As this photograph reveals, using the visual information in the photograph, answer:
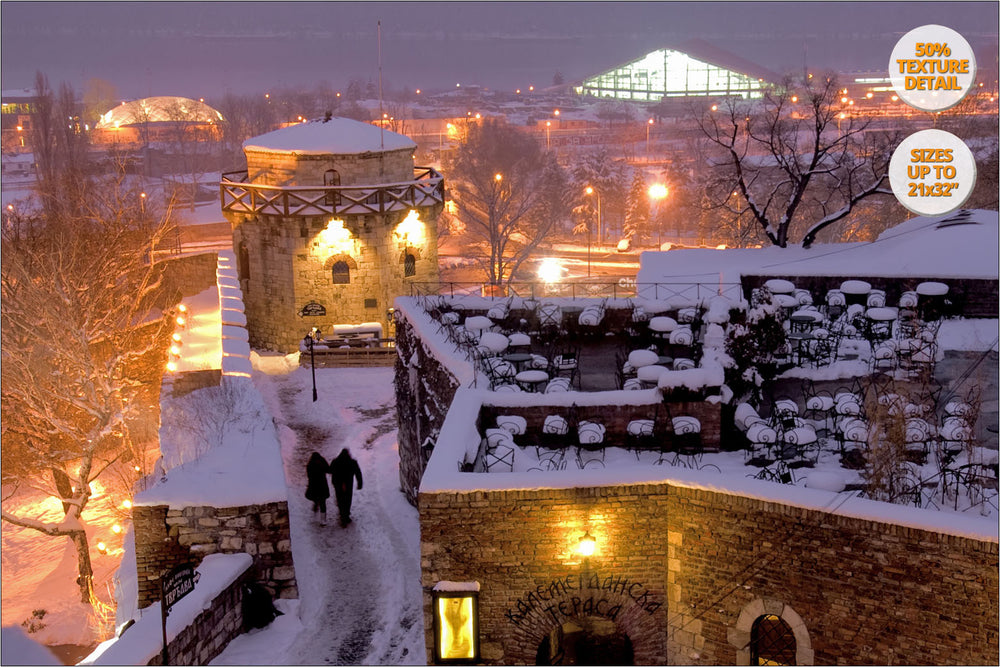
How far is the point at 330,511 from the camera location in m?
19.2

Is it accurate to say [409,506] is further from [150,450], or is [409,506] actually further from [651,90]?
[651,90]

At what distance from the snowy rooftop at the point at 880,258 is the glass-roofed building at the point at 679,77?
114366 mm

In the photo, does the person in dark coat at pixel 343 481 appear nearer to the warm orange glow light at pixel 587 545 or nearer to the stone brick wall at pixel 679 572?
the stone brick wall at pixel 679 572

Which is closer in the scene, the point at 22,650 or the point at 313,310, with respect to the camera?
the point at 22,650


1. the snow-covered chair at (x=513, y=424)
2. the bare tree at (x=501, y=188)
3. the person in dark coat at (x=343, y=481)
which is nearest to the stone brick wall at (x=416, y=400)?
the person in dark coat at (x=343, y=481)

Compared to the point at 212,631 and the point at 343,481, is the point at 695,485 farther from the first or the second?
the point at 343,481

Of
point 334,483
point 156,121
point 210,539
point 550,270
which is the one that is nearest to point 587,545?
point 210,539

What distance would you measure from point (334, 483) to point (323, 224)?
1576 centimetres

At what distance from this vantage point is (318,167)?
33562 mm

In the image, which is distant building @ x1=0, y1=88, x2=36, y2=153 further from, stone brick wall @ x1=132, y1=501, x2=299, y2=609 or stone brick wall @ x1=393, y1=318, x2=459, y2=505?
stone brick wall @ x1=132, y1=501, x2=299, y2=609

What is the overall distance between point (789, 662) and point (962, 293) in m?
11.9

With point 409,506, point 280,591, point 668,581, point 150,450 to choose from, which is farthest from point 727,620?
point 150,450

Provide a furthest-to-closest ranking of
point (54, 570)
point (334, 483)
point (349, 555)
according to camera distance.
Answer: point (54, 570), point (334, 483), point (349, 555)

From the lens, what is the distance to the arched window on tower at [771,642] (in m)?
12.1
